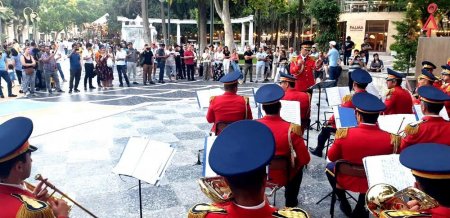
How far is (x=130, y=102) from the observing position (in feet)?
43.8

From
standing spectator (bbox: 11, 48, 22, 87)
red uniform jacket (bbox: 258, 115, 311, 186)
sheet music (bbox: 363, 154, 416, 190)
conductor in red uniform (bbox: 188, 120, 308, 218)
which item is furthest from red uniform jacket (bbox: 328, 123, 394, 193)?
standing spectator (bbox: 11, 48, 22, 87)

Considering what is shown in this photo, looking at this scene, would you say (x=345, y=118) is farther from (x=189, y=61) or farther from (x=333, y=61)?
(x=189, y=61)

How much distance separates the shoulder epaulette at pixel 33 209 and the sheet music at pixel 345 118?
14.0ft

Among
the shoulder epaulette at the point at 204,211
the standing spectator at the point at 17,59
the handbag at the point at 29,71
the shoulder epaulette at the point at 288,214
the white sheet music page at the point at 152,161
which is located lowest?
the white sheet music page at the point at 152,161

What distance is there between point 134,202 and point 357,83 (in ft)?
13.8

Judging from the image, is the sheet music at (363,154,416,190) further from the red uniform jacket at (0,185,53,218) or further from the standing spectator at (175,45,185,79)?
the standing spectator at (175,45,185,79)

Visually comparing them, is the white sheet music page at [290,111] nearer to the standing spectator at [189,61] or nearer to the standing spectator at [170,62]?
the standing spectator at [170,62]

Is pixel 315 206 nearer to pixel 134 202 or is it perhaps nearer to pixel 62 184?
pixel 134 202

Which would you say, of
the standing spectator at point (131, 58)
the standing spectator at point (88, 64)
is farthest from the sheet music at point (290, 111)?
the standing spectator at point (131, 58)

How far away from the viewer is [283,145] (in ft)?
14.9

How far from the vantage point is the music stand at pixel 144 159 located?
4039 millimetres

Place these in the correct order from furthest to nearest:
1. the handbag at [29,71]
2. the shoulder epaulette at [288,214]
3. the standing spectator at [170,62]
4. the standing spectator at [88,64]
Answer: the standing spectator at [170,62] → the standing spectator at [88,64] → the handbag at [29,71] → the shoulder epaulette at [288,214]

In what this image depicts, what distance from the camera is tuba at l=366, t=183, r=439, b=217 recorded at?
224 cm

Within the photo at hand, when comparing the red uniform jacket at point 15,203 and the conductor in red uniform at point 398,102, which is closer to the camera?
the red uniform jacket at point 15,203
